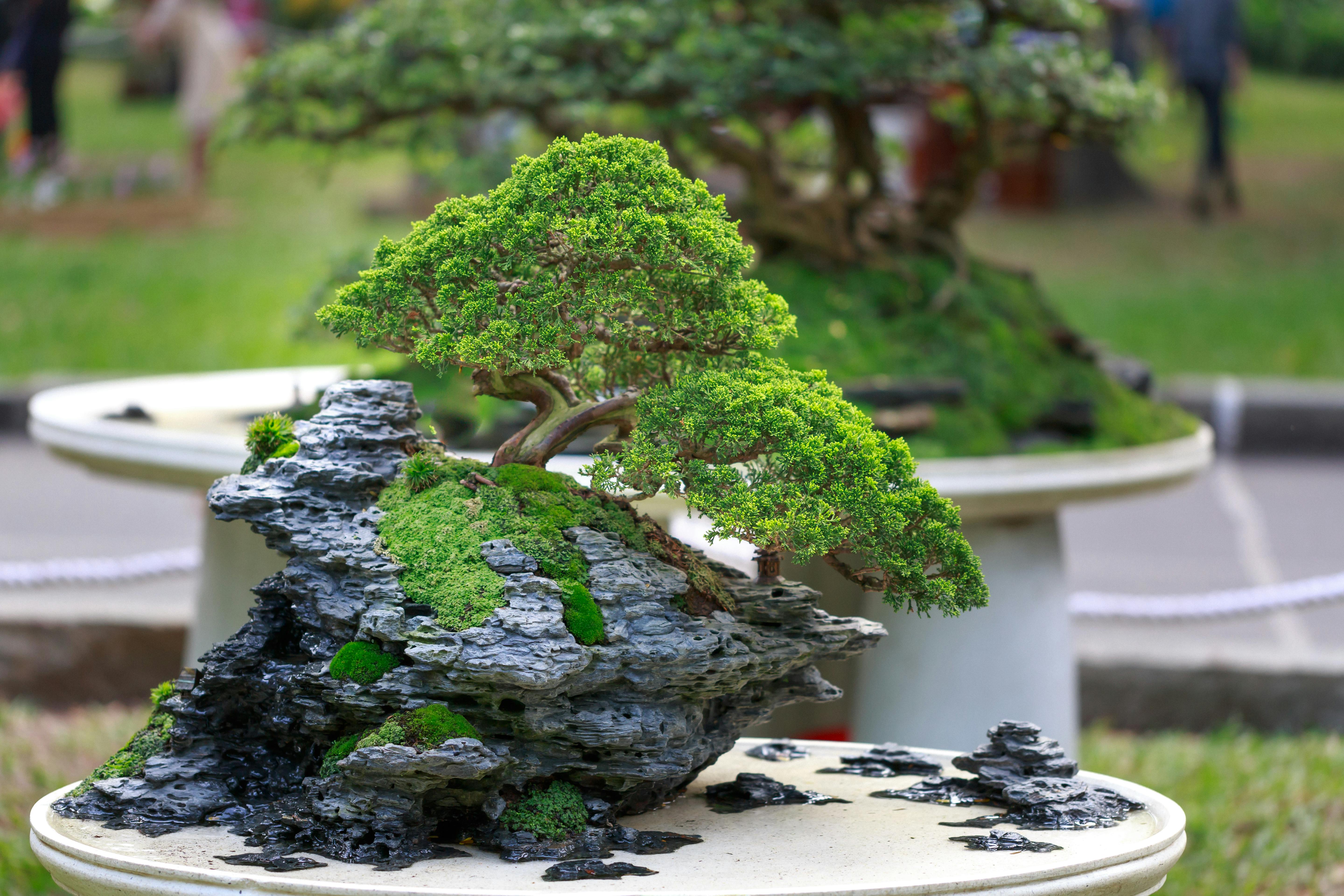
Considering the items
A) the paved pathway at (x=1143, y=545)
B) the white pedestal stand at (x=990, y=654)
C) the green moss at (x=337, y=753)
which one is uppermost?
the green moss at (x=337, y=753)

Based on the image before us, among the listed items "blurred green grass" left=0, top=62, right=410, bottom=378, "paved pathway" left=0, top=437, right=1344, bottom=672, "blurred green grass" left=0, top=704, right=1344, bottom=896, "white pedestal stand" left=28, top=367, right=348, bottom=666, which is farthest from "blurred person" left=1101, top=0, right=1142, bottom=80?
"white pedestal stand" left=28, top=367, right=348, bottom=666

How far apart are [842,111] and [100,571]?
115 inches

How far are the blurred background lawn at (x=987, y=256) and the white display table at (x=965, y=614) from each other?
341cm

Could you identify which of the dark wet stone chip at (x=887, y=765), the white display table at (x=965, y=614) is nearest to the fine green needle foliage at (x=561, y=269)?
the dark wet stone chip at (x=887, y=765)

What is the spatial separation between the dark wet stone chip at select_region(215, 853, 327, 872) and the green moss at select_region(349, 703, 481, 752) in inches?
5.1

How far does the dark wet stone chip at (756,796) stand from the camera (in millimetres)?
1961

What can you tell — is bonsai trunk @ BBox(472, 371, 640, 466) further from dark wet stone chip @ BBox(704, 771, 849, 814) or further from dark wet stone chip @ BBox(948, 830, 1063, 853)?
dark wet stone chip @ BBox(948, 830, 1063, 853)

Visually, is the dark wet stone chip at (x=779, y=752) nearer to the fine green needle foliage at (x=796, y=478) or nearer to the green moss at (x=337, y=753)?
the fine green needle foliage at (x=796, y=478)

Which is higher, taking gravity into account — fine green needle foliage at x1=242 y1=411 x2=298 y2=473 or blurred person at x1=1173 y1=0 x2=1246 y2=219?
blurred person at x1=1173 y1=0 x2=1246 y2=219

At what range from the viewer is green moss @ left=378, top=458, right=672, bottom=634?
1.73 meters

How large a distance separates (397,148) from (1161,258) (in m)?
8.11

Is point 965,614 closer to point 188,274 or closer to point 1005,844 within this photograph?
point 1005,844

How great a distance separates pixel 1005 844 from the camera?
5.70 feet

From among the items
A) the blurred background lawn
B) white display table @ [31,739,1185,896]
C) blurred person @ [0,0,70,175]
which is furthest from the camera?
blurred person @ [0,0,70,175]
